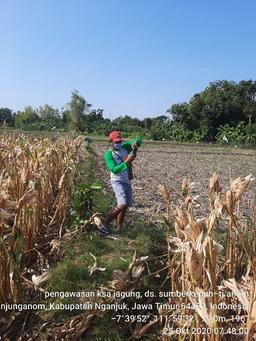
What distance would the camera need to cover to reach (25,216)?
4.14 m

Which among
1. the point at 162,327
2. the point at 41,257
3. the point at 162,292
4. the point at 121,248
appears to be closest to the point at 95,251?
the point at 121,248

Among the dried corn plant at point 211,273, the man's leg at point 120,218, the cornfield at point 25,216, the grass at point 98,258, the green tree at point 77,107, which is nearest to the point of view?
the dried corn plant at point 211,273

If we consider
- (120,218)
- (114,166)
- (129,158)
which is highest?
(129,158)

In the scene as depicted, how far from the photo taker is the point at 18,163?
5.55 m

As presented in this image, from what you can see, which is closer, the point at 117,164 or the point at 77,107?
the point at 117,164

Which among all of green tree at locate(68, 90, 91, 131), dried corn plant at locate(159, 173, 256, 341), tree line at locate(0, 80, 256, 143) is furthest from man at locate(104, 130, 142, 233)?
green tree at locate(68, 90, 91, 131)

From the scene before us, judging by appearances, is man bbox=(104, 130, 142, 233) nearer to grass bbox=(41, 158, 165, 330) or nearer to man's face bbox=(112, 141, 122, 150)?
man's face bbox=(112, 141, 122, 150)

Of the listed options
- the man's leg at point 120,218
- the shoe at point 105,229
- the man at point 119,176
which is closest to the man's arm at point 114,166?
the man at point 119,176

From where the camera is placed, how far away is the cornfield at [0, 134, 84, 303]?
3.31 meters

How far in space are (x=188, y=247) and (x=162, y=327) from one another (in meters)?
1.38

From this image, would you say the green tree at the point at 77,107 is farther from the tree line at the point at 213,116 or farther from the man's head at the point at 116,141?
the man's head at the point at 116,141

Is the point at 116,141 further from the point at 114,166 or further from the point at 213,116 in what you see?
the point at 213,116

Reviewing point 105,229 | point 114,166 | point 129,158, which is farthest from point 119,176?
point 105,229

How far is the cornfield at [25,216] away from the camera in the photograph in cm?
331
